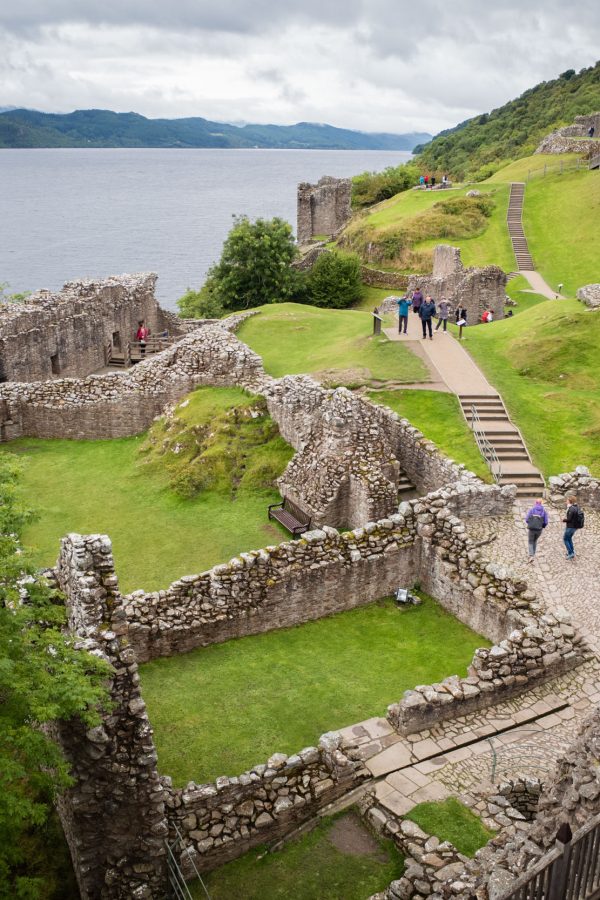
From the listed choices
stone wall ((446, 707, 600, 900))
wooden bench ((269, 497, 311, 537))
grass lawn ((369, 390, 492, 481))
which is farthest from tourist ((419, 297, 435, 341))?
stone wall ((446, 707, 600, 900))

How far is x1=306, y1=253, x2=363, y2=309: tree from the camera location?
5388 centimetres

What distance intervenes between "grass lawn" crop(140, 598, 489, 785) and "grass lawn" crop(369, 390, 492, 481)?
207 inches

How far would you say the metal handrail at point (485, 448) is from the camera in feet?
73.4

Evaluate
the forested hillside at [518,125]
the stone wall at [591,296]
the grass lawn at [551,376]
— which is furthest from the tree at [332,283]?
the forested hillside at [518,125]

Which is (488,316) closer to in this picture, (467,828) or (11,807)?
(467,828)

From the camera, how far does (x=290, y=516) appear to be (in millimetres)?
22812

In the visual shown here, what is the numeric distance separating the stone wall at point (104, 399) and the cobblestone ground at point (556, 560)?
46.1ft

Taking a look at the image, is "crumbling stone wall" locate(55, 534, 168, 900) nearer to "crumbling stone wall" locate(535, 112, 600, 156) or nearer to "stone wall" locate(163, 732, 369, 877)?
"stone wall" locate(163, 732, 369, 877)

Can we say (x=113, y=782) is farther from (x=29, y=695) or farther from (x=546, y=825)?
(x=546, y=825)

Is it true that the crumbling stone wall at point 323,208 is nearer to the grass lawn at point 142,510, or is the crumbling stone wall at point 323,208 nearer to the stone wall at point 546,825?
the grass lawn at point 142,510

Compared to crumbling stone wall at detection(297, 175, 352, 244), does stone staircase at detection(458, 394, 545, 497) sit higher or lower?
lower

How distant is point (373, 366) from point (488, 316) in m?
16.4

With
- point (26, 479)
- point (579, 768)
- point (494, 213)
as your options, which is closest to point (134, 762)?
point (579, 768)

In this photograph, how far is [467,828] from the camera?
12.3 meters
